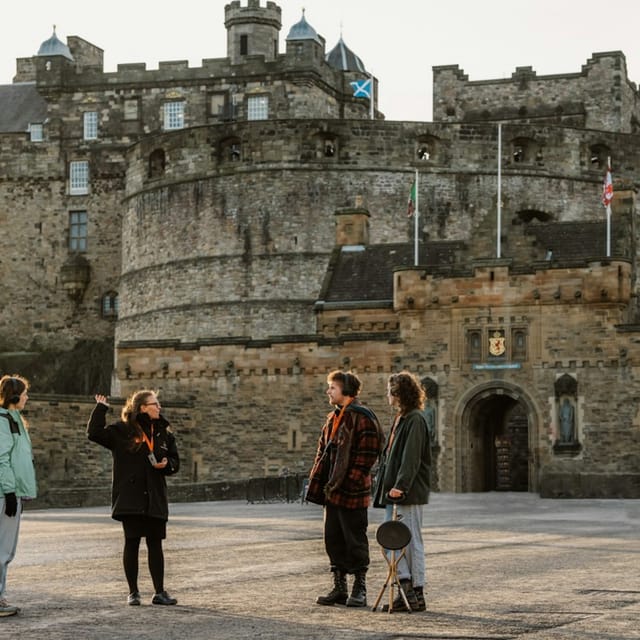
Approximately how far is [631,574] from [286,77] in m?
51.6

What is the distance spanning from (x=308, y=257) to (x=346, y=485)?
42613mm

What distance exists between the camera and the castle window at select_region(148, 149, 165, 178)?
5825 centimetres

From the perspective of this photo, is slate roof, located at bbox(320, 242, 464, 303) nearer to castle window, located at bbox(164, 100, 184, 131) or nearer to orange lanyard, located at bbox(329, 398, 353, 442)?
castle window, located at bbox(164, 100, 184, 131)

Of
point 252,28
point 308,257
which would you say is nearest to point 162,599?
point 308,257

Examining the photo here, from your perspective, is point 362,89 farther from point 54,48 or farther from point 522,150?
point 54,48

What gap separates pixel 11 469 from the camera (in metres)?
11.8

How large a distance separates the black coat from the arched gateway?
28.5 meters

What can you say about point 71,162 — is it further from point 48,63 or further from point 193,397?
point 193,397

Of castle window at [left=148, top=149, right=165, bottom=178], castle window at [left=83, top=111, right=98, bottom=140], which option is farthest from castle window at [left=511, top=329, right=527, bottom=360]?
castle window at [left=83, top=111, right=98, bottom=140]

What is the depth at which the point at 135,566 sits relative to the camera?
38.9 ft

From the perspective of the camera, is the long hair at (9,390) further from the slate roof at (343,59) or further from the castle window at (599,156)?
the slate roof at (343,59)

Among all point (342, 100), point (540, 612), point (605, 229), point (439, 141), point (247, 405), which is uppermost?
point (342, 100)

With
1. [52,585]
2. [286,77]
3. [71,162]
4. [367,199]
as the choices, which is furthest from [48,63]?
Answer: [52,585]

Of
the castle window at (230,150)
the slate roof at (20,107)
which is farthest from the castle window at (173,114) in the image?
the castle window at (230,150)
